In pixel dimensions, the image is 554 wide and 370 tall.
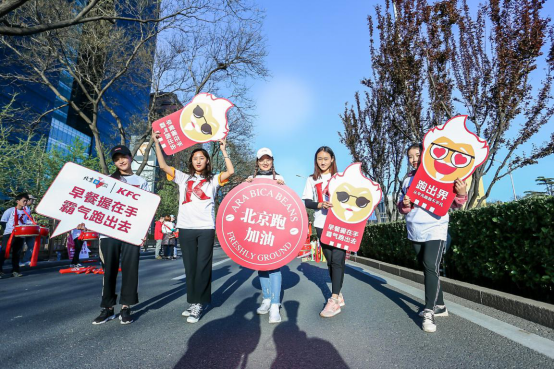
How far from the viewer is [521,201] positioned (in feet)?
12.3

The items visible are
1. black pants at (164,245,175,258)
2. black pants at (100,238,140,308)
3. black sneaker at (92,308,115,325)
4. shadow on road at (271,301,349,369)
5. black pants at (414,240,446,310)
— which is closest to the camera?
shadow on road at (271,301,349,369)

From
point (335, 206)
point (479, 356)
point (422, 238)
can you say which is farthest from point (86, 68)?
point (479, 356)

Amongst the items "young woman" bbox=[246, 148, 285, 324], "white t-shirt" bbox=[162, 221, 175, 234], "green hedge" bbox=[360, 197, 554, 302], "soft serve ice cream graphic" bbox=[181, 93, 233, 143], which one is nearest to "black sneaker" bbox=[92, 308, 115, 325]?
"young woman" bbox=[246, 148, 285, 324]

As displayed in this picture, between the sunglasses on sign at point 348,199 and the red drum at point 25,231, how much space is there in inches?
287

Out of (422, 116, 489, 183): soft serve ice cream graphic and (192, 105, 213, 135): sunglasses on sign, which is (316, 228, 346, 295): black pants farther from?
(192, 105, 213, 135): sunglasses on sign

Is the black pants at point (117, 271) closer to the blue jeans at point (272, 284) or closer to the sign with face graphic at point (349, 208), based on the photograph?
the blue jeans at point (272, 284)

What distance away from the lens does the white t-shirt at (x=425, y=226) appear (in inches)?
129

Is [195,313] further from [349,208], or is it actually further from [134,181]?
[349,208]

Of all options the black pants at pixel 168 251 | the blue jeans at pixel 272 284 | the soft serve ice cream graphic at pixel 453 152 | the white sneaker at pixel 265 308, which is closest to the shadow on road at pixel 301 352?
the blue jeans at pixel 272 284

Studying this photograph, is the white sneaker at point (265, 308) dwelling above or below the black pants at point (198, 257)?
below

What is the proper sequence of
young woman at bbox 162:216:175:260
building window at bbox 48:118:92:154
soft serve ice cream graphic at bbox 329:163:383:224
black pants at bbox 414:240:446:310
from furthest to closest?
building window at bbox 48:118:92:154, young woman at bbox 162:216:175:260, soft serve ice cream graphic at bbox 329:163:383:224, black pants at bbox 414:240:446:310

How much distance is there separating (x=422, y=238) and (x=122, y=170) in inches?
131

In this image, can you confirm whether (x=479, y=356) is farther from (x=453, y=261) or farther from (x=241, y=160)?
(x=241, y=160)

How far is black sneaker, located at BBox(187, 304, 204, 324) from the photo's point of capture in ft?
10.7
